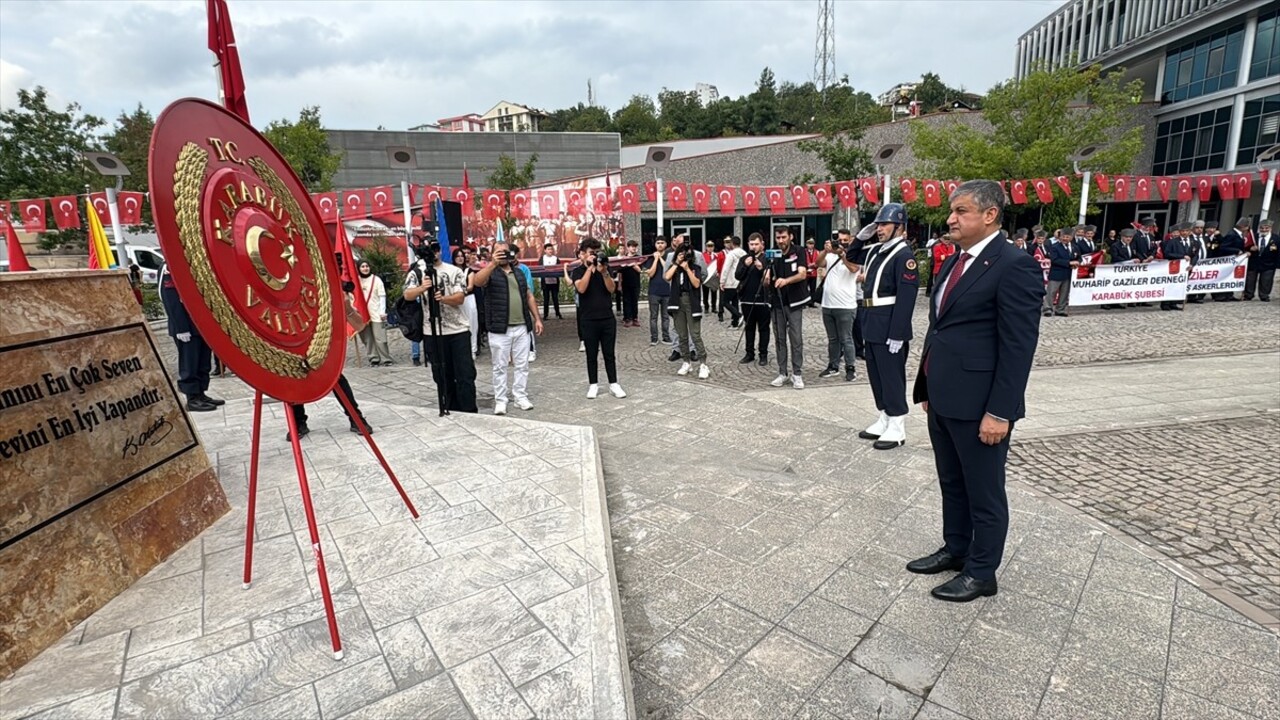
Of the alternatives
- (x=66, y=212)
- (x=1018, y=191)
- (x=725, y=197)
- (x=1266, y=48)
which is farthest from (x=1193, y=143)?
(x=66, y=212)

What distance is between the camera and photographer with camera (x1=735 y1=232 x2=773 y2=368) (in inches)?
307

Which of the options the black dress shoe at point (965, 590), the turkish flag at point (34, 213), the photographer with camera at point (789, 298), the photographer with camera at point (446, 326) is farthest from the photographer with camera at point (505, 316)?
the turkish flag at point (34, 213)

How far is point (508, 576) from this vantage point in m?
2.89

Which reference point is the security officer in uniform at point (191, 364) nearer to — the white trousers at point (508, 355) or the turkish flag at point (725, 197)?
the white trousers at point (508, 355)

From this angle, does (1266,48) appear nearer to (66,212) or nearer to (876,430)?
(876,430)

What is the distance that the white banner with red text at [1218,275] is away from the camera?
1347 centimetres

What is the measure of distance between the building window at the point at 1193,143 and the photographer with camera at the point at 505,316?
107 ft

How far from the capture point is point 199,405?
6707 mm

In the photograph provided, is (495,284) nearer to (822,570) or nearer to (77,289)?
(77,289)

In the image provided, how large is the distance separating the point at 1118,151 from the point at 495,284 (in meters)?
22.5

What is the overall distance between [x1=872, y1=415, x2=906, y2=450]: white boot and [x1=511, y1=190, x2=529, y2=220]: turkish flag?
12.2m

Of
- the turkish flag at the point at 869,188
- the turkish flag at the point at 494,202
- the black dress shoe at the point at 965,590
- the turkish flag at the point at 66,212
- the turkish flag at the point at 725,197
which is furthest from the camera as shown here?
the turkish flag at the point at 725,197

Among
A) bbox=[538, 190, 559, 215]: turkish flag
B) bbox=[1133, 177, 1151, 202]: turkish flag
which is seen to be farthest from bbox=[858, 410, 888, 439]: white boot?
bbox=[1133, 177, 1151, 202]: turkish flag
